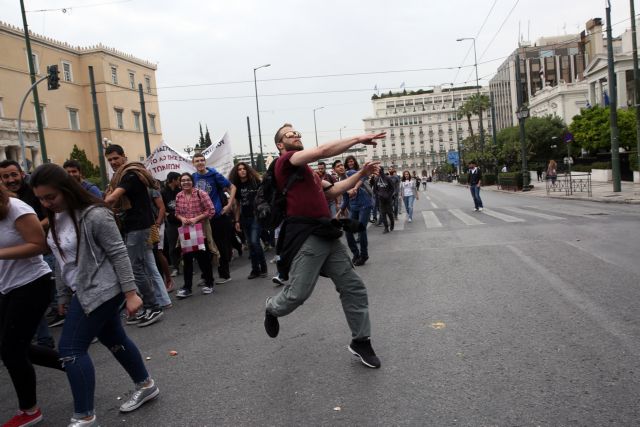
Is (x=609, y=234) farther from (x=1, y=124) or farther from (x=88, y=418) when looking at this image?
(x=1, y=124)

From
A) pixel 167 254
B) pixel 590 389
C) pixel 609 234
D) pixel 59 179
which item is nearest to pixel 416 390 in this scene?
pixel 590 389

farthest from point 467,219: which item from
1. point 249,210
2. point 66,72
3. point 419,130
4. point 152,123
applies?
point 419,130

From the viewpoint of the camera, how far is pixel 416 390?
Result: 3318 mm

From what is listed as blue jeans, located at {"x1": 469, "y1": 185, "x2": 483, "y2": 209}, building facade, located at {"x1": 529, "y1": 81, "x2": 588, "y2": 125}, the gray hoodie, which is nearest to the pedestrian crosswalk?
blue jeans, located at {"x1": 469, "y1": 185, "x2": 483, "y2": 209}

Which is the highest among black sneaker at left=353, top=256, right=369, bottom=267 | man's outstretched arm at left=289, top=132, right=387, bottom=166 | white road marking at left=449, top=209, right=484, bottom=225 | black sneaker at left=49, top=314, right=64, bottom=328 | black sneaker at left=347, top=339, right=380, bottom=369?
man's outstretched arm at left=289, top=132, right=387, bottom=166

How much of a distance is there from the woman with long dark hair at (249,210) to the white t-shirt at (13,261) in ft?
15.1

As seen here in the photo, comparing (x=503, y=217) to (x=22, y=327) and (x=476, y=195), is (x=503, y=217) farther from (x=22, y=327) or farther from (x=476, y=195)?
(x=22, y=327)

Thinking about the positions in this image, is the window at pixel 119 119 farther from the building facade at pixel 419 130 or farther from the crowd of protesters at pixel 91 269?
the building facade at pixel 419 130

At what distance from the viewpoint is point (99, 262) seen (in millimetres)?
3104

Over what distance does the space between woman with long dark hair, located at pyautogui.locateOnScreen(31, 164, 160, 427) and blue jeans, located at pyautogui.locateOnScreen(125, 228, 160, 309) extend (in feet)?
8.49

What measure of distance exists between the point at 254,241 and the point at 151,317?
238 cm

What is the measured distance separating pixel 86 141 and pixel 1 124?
1365 centimetres

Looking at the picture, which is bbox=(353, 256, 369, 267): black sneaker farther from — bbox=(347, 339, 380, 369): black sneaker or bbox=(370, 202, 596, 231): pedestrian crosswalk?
bbox=(370, 202, 596, 231): pedestrian crosswalk

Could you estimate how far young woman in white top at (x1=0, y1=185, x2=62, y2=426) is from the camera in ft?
10.3
